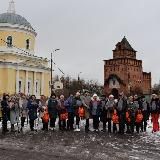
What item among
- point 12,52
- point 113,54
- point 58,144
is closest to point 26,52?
point 12,52

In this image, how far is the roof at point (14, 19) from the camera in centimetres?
6438

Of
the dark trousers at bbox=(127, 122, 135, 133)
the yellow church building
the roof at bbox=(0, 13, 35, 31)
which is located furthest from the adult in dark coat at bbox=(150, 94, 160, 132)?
the roof at bbox=(0, 13, 35, 31)

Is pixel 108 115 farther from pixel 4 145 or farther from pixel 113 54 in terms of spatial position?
pixel 113 54

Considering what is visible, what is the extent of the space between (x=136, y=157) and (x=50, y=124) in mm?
8919

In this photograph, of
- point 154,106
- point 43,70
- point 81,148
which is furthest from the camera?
point 43,70

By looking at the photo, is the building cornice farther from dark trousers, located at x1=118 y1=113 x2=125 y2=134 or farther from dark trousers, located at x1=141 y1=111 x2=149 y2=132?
dark trousers, located at x1=118 y1=113 x2=125 y2=134

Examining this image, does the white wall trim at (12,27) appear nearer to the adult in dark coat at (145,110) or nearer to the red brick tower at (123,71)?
the red brick tower at (123,71)

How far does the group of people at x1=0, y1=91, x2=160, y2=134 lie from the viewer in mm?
19359

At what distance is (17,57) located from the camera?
207 feet

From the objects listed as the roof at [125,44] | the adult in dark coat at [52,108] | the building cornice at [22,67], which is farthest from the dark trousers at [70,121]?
the roof at [125,44]

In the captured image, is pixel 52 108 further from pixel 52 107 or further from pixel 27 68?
pixel 27 68

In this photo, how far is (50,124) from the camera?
2047cm

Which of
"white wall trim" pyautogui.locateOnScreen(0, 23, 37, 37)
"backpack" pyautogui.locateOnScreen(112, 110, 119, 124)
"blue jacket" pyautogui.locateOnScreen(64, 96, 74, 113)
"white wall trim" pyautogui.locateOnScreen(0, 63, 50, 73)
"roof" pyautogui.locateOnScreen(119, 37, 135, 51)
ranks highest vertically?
"roof" pyautogui.locateOnScreen(119, 37, 135, 51)

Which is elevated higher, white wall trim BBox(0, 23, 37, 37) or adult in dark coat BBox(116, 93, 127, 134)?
white wall trim BBox(0, 23, 37, 37)
